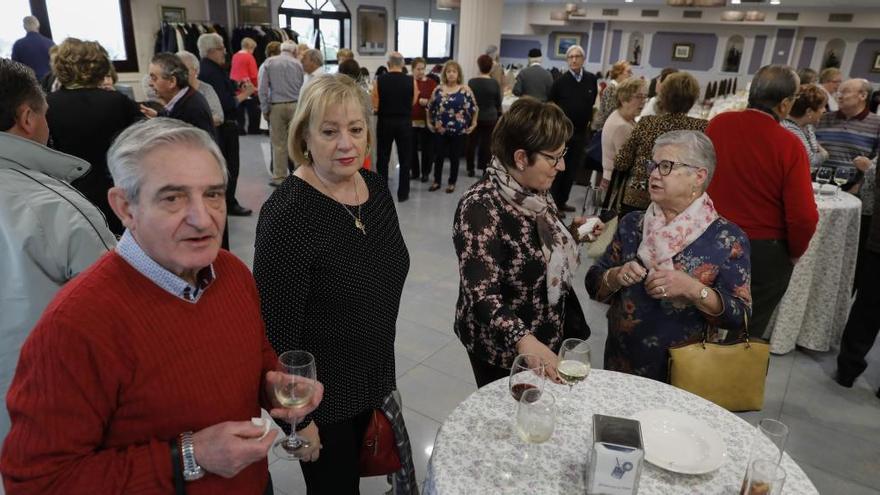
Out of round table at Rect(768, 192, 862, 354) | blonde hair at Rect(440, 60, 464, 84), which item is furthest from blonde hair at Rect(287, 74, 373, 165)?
blonde hair at Rect(440, 60, 464, 84)

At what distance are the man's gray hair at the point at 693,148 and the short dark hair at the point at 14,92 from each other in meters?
1.96

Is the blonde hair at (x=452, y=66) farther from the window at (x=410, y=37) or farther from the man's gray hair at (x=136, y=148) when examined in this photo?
the window at (x=410, y=37)

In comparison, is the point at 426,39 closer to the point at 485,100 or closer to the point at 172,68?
the point at 485,100

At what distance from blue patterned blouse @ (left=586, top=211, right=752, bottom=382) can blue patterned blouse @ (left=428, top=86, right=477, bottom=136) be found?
4553 millimetres

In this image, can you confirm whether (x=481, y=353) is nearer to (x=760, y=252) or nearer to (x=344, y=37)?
(x=760, y=252)

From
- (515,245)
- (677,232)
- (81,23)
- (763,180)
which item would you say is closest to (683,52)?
(81,23)

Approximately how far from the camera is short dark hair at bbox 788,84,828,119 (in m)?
3.35

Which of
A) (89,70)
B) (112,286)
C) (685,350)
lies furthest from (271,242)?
(89,70)

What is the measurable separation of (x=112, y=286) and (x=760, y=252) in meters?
2.65

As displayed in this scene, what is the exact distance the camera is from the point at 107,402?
98 centimetres

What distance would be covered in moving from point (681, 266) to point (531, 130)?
69 centimetres

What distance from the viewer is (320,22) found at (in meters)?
12.5

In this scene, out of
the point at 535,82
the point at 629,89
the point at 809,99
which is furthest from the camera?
the point at 535,82

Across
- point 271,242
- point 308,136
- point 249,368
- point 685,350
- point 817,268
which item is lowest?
point 817,268
